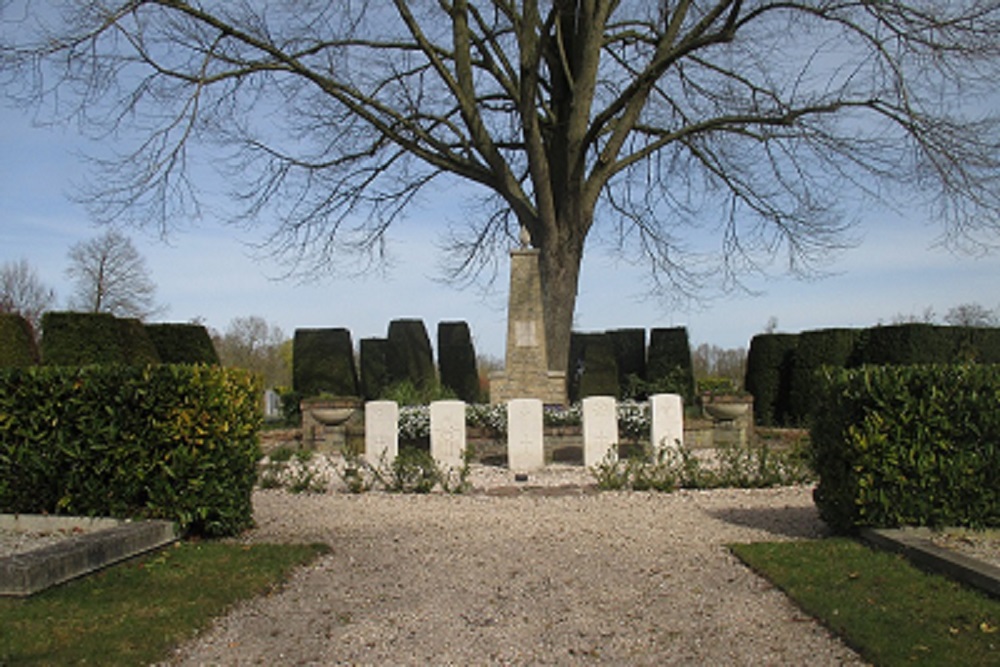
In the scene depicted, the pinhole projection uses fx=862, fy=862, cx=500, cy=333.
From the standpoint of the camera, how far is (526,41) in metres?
14.5

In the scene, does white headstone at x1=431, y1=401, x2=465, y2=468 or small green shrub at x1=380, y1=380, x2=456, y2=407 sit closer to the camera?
white headstone at x1=431, y1=401, x2=465, y2=468

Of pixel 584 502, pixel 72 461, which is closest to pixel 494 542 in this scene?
pixel 584 502

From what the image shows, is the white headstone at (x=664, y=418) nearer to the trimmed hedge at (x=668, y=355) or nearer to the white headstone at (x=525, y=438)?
the white headstone at (x=525, y=438)

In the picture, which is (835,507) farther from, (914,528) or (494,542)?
(494,542)

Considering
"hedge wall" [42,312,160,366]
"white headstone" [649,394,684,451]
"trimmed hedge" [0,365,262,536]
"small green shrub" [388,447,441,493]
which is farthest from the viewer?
"hedge wall" [42,312,160,366]

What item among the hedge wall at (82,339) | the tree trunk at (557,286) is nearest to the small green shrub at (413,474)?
the tree trunk at (557,286)

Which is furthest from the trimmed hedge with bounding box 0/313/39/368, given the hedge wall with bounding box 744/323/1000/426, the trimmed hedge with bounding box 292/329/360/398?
the hedge wall with bounding box 744/323/1000/426

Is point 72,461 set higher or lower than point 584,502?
higher

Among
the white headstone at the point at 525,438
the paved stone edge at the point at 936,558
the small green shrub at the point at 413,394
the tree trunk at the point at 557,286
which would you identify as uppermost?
the tree trunk at the point at 557,286

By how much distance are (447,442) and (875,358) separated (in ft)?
29.9

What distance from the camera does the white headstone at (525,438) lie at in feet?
37.9

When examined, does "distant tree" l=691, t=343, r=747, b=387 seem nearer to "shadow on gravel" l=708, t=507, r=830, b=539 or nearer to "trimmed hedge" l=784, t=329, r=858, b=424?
"trimmed hedge" l=784, t=329, r=858, b=424

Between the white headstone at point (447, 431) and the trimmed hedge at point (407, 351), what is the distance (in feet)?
25.2

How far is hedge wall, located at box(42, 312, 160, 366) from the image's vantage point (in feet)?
44.9
